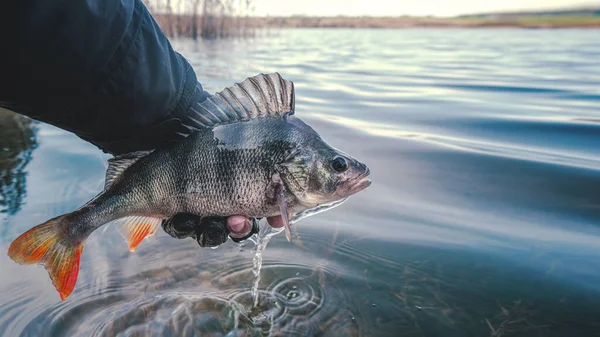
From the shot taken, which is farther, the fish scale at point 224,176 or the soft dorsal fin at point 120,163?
the soft dorsal fin at point 120,163

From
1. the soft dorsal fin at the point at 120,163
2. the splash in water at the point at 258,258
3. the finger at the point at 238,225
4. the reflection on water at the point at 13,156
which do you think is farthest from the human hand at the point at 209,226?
the reflection on water at the point at 13,156

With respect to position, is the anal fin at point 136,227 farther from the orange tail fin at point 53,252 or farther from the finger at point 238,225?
the finger at point 238,225

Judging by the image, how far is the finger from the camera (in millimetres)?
2391

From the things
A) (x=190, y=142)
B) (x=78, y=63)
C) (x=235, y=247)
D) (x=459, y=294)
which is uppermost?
(x=78, y=63)

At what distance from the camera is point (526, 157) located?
5766 mm

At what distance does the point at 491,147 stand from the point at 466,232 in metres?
2.56

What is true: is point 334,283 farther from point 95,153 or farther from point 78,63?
point 95,153

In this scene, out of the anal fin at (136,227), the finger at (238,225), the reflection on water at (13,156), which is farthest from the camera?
the reflection on water at (13,156)

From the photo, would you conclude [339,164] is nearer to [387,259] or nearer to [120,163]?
[120,163]

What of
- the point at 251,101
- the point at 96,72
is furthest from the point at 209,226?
the point at 96,72

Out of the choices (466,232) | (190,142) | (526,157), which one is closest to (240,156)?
(190,142)

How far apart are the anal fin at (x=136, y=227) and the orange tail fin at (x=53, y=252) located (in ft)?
0.79

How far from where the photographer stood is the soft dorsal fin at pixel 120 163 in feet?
8.05

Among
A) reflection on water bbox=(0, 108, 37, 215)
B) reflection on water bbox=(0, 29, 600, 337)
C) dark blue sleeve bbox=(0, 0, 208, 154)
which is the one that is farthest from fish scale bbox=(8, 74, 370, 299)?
reflection on water bbox=(0, 108, 37, 215)
